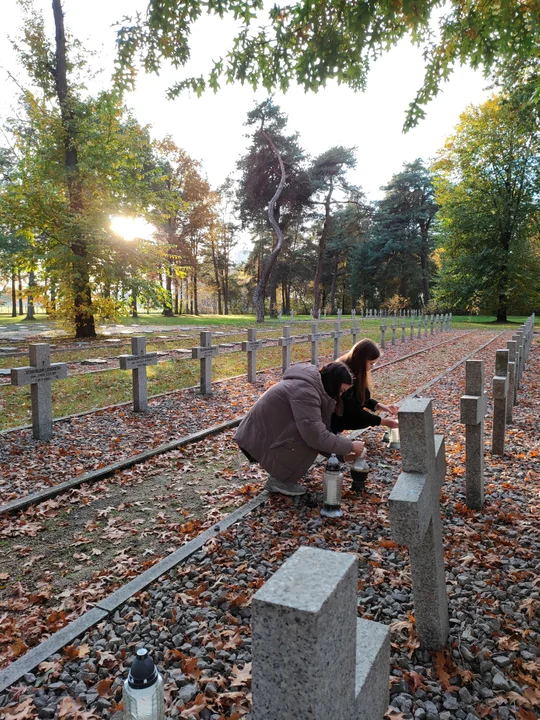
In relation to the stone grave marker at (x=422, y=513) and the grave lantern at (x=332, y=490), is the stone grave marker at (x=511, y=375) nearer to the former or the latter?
the grave lantern at (x=332, y=490)

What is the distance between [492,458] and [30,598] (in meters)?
4.86

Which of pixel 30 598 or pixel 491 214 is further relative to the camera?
pixel 491 214

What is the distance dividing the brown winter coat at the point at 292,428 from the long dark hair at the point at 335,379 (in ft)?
0.27

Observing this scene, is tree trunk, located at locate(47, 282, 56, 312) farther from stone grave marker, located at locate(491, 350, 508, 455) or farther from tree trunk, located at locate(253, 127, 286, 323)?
tree trunk, located at locate(253, 127, 286, 323)

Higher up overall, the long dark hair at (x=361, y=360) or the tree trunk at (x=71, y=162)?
the tree trunk at (x=71, y=162)

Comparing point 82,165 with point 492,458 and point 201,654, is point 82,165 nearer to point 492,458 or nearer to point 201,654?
point 492,458

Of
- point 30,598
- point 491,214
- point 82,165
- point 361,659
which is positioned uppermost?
point 491,214

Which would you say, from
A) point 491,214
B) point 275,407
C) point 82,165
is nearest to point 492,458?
point 275,407

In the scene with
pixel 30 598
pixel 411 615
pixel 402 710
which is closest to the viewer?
pixel 402 710

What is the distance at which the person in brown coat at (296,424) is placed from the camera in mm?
4035

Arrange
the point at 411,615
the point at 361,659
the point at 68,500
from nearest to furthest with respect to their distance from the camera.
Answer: the point at 361,659 < the point at 411,615 < the point at 68,500

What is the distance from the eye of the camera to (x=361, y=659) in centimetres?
137

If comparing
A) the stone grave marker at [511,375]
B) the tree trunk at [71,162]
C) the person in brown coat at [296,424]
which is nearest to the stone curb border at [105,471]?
the person in brown coat at [296,424]

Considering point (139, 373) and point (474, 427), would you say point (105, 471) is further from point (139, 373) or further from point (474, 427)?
point (474, 427)
